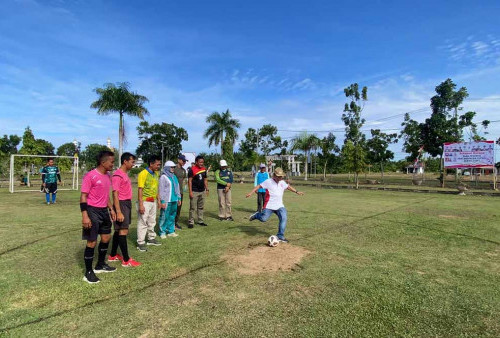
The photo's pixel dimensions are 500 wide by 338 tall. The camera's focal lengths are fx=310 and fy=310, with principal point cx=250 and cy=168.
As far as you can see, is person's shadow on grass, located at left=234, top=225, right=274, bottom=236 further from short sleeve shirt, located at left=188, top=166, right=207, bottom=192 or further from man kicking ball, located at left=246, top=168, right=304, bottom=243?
short sleeve shirt, located at left=188, top=166, right=207, bottom=192

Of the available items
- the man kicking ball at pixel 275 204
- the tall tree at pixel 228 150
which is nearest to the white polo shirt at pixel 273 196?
the man kicking ball at pixel 275 204

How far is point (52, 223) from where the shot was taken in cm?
853

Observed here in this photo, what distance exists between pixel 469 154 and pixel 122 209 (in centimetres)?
2537

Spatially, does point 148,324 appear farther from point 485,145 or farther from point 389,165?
point 389,165

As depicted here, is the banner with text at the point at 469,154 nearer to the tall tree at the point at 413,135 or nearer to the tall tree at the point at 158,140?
the tall tree at the point at 413,135

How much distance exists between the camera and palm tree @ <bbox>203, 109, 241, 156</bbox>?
37.1 metres

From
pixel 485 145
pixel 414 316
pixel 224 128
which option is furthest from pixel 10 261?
pixel 224 128

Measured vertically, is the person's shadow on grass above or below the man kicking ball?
below

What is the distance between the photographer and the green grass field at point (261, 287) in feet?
10.4

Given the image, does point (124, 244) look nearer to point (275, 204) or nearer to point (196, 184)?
point (275, 204)

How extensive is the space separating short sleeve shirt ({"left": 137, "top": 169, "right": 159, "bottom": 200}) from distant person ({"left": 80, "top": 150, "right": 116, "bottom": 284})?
3.96 feet

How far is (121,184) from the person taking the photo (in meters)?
5.04

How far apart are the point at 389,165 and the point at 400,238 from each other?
244ft

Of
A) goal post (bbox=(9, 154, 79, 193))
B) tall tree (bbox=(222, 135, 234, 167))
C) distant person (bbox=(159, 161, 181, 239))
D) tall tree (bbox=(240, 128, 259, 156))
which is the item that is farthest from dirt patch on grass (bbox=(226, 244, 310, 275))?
tall tree (bbox=(240, 128, 259, 156))
